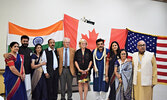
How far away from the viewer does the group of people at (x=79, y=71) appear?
3.04 m

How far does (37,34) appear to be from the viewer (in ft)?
15.1

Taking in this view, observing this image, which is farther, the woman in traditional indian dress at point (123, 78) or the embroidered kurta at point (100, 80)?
the embroidered kurta at point (100, 80)

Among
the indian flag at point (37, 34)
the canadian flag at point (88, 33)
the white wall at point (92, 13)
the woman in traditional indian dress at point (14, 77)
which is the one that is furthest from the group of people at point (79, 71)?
the white wall at point (92, 13)

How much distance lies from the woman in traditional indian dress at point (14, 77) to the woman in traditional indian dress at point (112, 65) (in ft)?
5.97

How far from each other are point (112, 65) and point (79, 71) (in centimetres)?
75

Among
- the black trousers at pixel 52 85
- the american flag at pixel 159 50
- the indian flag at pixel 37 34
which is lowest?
the black trousers at pixel 52 85

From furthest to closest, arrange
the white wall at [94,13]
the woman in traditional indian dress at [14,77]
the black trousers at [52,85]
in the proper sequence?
1. the white wall at [94,13]
2. the black trousers at [52,85]
3. the woman in traditional indian dress at [14,77]

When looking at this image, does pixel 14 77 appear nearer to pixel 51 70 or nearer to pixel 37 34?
pixel 51 70

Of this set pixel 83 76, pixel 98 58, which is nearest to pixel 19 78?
pixel 83 76

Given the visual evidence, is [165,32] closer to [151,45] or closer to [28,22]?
[151,45]

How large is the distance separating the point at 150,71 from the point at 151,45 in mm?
1935

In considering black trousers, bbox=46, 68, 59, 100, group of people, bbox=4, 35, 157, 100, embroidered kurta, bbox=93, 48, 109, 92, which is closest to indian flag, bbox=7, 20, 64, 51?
group of people, bbox=4, 35, 157, 100

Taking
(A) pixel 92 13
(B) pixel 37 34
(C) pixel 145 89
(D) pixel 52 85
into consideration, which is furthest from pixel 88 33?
(C) pixel 145 89

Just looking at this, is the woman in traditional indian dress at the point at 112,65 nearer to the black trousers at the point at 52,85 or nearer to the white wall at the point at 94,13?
the black trousers at the point at 52,85
